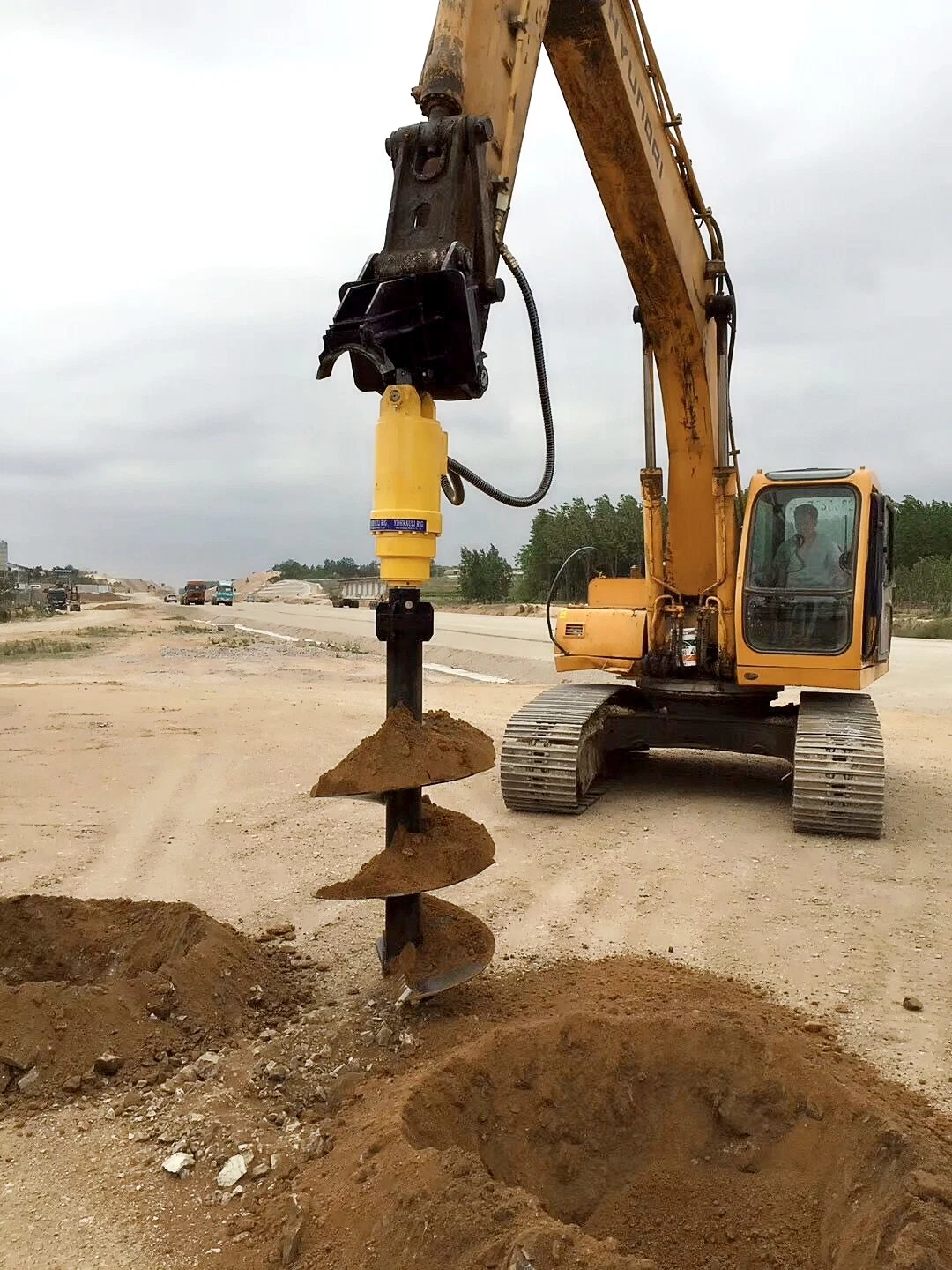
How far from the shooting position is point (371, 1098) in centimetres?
291

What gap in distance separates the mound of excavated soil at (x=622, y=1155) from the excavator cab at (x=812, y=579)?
140 inches

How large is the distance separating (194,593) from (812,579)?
66948 millimetres

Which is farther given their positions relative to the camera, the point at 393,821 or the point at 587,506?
the point at 587,506

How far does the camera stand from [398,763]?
3.27m

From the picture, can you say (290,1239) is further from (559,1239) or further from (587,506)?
(587,506)

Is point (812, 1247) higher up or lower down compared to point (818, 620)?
lower down

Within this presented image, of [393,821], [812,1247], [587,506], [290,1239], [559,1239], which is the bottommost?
[812,1247]

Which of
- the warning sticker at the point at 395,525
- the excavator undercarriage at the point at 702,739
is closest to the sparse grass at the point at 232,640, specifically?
the excavator undercarriage at the point at 702,739

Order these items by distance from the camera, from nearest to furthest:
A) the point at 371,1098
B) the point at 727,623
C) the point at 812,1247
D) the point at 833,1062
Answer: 1. the point at 812,1247
2. the point at 371,1098
3. the point at 833,1062
4. the point at 727,623

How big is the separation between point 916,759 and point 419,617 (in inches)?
317

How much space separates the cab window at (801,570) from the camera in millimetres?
6711

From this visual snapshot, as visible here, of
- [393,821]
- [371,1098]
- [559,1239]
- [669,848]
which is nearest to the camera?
[559,1239]

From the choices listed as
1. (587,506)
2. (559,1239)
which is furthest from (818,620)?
(587,506)

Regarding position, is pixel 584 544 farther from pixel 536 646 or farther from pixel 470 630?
pixel 536 646
